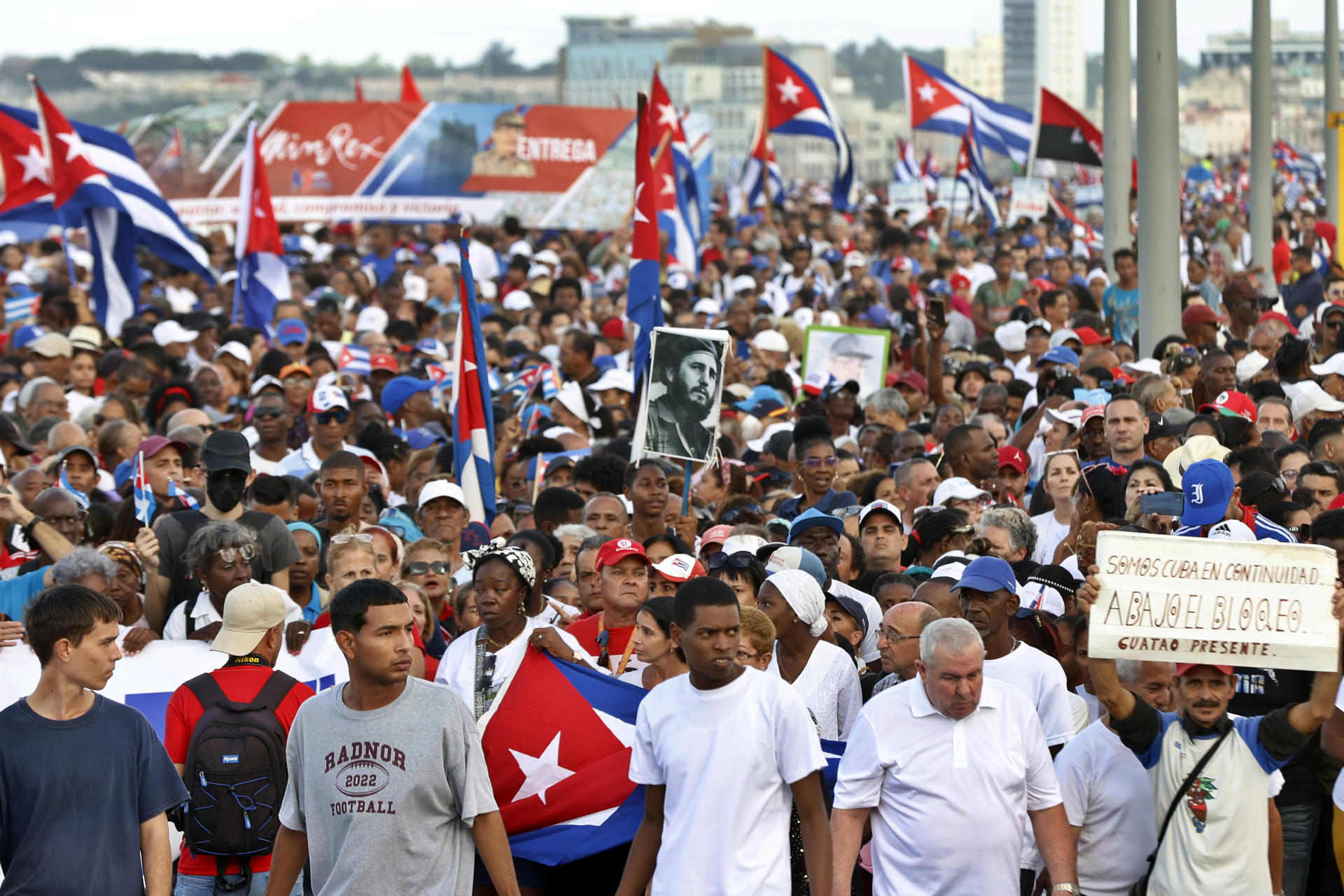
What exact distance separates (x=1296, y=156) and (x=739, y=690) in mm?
44414

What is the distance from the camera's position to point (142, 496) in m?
8.36

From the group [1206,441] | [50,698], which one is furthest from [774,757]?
[1206,441]

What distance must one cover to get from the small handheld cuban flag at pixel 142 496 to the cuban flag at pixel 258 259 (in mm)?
7982

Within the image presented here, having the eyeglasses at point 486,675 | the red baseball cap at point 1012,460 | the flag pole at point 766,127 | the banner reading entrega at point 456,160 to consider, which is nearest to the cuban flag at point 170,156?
the banner reading entrega at point 456,160

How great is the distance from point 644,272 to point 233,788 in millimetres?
6069

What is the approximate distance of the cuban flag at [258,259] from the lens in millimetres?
16688

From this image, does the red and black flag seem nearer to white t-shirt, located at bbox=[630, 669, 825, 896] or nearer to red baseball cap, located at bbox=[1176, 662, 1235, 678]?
red baseball cap, located at bbox=[1176, 662, 1235, 678]

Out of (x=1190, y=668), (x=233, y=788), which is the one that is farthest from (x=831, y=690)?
(x=233, y=788)

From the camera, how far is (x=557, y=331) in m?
16.8

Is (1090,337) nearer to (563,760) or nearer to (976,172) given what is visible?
(563,760)

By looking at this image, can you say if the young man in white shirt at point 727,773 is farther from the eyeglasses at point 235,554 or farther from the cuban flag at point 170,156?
the cuban flag at point 170,156

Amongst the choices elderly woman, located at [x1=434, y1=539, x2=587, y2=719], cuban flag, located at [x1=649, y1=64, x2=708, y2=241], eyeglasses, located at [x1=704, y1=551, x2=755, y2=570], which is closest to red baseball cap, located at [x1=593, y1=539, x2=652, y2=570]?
eyeglasses, located at [x1=704, y1=551, x2=755, y2=570]

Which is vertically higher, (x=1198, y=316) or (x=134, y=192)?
(x=134, y=192)

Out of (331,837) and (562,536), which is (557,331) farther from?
(331,837)
